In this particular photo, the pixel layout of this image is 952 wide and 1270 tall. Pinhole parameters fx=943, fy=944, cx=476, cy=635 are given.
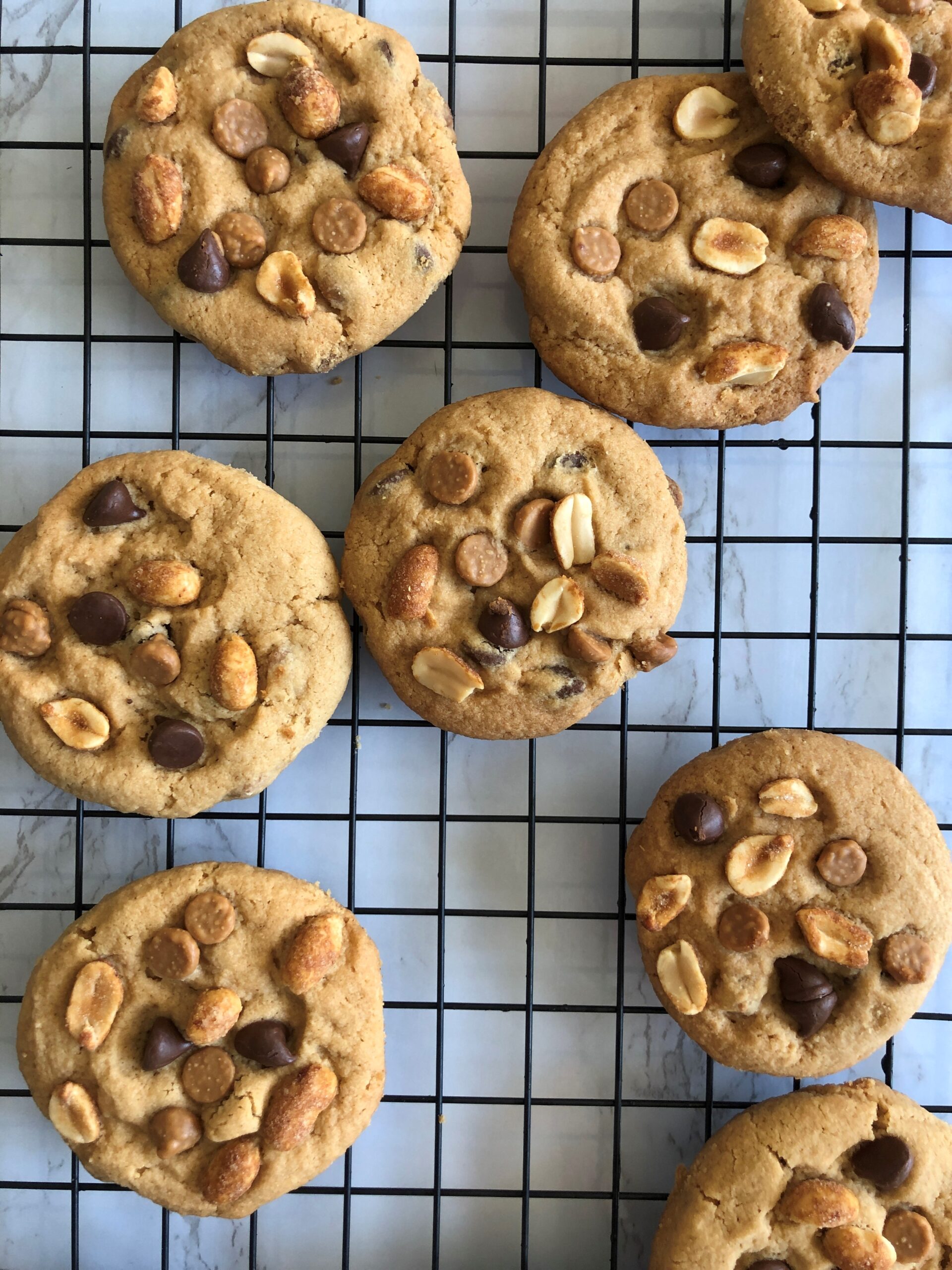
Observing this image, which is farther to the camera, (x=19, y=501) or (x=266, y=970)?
(x=19, y=501)

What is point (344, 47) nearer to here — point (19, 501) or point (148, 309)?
point (148, 309)

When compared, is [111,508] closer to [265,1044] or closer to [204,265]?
[204,265]

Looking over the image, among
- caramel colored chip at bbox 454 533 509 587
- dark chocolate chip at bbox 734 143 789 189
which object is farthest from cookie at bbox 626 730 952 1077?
dark chocolate chip at bbox 734 143 789 189

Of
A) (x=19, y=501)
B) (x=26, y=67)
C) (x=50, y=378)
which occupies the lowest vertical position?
(x=19, y=501)

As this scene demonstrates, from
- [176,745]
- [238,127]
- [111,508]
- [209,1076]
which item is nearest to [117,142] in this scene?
[238,127]

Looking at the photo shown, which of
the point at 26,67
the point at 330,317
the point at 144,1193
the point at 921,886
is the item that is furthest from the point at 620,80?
the point at 144,1193

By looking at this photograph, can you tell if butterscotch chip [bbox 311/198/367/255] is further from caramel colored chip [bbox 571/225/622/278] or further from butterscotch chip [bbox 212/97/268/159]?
caramel colored chip [bbox 571/225/622/278]
